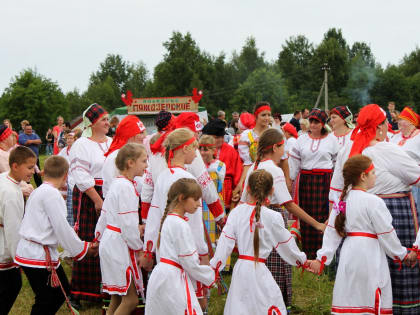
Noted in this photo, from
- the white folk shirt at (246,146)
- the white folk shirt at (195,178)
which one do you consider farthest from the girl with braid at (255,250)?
the white folk shirt at (246,146)

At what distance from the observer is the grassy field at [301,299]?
561 centimetres

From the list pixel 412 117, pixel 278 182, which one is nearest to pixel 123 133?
pixel 278 182

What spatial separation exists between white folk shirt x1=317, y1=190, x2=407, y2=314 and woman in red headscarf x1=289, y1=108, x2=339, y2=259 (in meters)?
3.32

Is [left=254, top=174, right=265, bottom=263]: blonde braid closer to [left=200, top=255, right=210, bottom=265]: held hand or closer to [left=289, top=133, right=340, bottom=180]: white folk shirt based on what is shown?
[left=200, top=255, right=210, bottom=265]: held hand

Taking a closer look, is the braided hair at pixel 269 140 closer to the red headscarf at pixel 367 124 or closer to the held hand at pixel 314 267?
the red headscarf at pixel 367 124

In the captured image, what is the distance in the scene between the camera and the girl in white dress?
14.9 feet

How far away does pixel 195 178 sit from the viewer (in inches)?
184

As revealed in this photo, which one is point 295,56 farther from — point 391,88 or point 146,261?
point 146,261

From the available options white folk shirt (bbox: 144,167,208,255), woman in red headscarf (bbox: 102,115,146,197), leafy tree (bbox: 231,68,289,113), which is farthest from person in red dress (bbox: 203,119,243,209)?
leafy tree (bbox: 231,68,289,113)

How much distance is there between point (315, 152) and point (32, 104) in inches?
2001

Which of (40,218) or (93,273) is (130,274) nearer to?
(40,218)

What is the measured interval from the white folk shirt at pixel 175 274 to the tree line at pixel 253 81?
5262 cm

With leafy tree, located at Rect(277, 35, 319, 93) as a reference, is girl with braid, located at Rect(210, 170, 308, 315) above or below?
below

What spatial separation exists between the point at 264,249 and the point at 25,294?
3.75 metres
